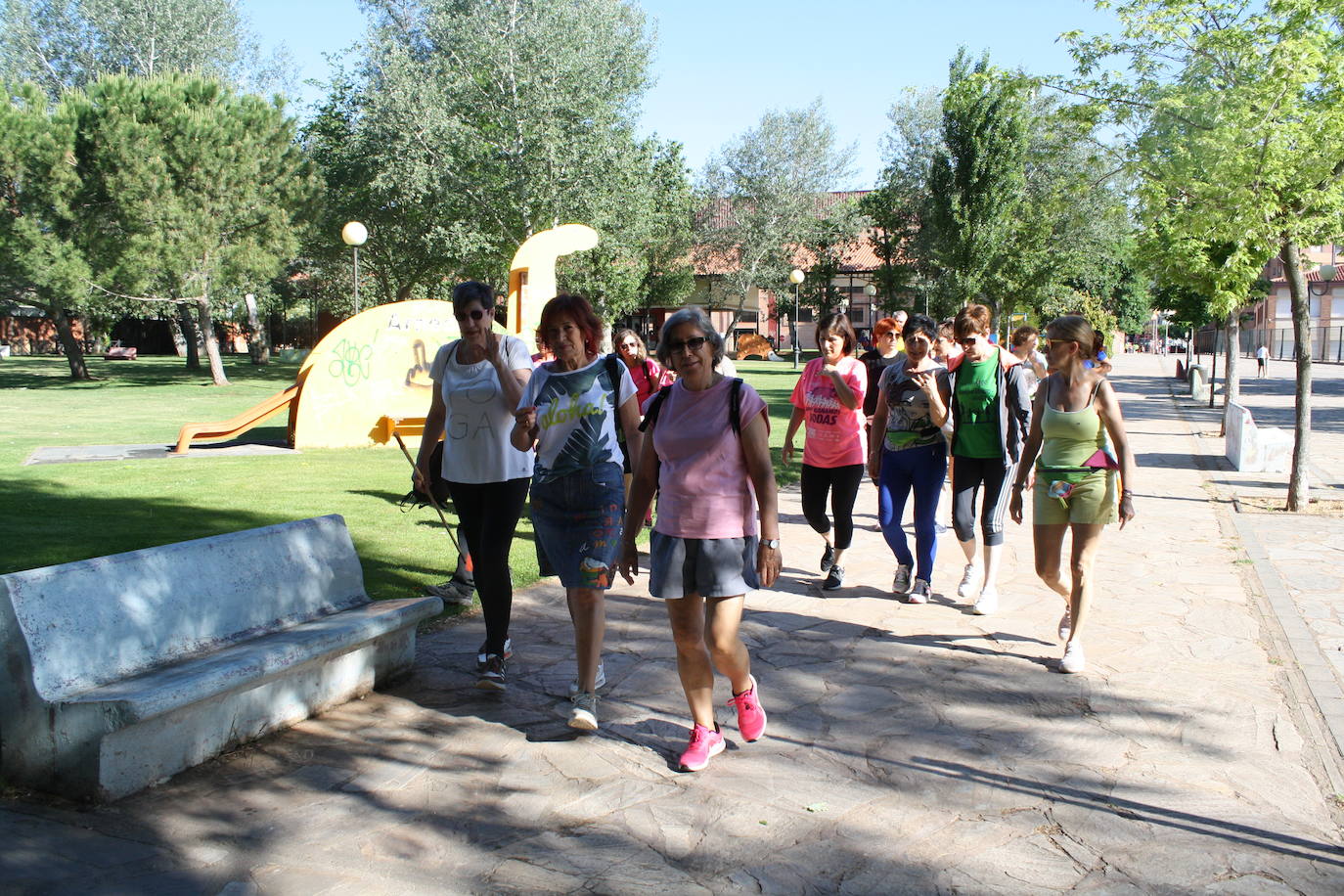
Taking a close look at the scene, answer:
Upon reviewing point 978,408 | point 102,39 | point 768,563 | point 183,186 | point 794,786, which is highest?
point 102,39

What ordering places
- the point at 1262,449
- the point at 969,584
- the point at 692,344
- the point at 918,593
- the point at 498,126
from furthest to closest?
the point at 498,126 → the point at 1262,449 → the point at 969,584 → the point at 918,593 → the point at 692,344

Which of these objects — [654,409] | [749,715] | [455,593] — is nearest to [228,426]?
[455,593]

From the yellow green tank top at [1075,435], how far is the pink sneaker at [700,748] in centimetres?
223

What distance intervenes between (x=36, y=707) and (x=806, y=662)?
3.33 metres

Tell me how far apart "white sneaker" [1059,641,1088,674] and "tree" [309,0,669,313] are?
24.5 metres

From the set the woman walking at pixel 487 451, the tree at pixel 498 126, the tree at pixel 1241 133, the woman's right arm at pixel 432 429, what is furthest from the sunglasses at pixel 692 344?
the tree at pixel 498 126

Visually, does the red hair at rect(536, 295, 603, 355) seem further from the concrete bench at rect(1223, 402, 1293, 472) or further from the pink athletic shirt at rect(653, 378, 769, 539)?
the concrete bench at rect(1223, 402, 1293, 472)

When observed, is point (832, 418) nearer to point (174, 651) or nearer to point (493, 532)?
point (493, 532)

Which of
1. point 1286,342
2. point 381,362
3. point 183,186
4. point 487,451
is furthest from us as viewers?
point 1286,342

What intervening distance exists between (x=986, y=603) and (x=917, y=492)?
79cm

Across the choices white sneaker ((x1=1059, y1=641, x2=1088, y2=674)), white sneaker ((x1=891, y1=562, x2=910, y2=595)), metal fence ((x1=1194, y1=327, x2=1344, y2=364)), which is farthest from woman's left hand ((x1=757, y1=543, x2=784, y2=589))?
metal fence ((x1=1194, y1=327, x2=1344, y2=364))

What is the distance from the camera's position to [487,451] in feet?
15.4

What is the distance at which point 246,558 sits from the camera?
173 inches

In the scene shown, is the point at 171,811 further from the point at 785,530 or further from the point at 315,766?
the point at 785,530
